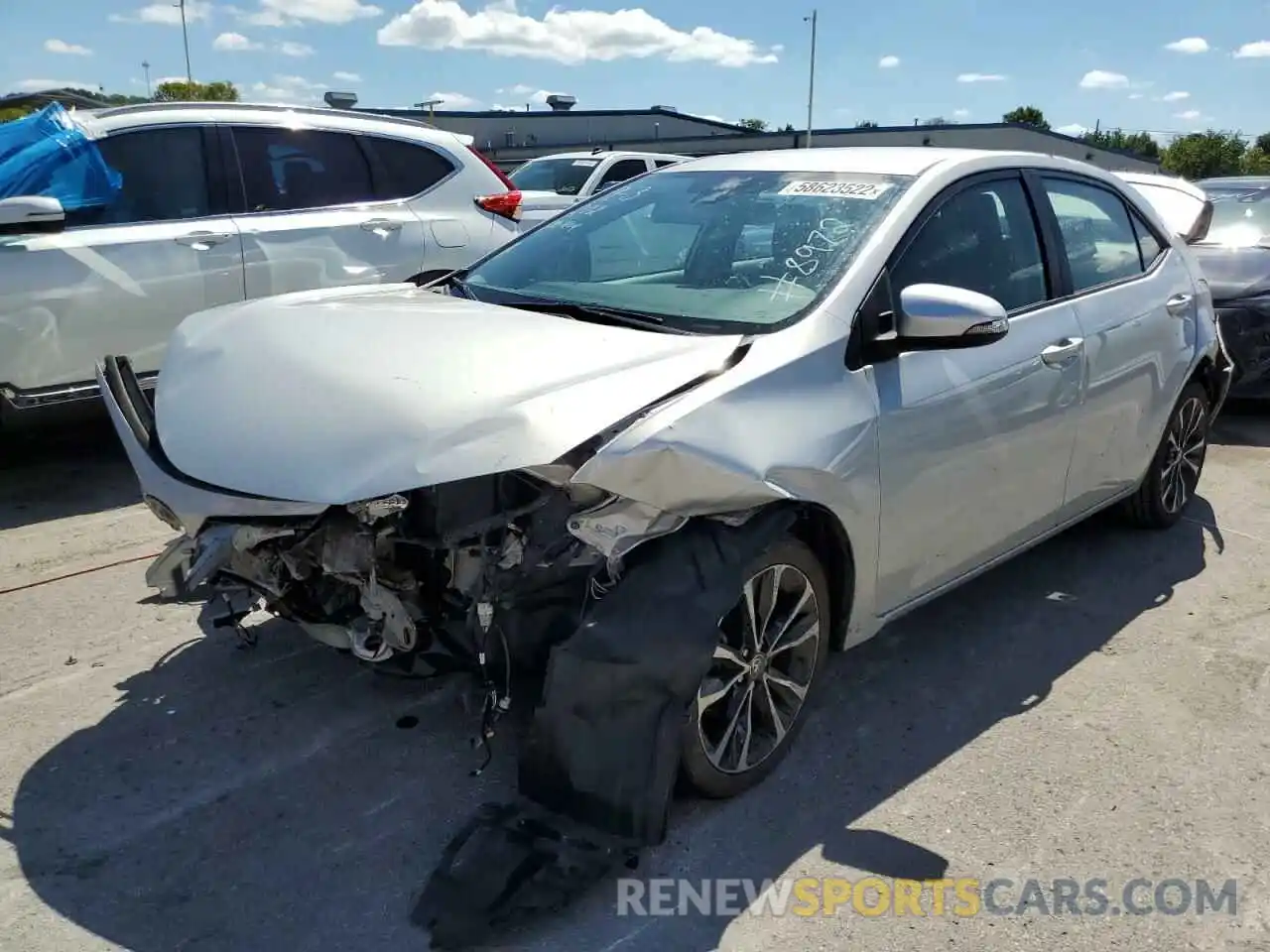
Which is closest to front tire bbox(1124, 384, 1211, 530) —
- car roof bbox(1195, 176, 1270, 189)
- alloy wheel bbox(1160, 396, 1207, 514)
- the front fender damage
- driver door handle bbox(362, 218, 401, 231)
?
alloy wheel bbox(1160, 396, 1207, 514)

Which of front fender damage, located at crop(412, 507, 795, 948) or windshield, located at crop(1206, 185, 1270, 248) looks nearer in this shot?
front fender damage, located at crop(412, 507, 795, 948)

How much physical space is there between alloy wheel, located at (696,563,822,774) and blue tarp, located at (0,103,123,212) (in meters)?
4.38

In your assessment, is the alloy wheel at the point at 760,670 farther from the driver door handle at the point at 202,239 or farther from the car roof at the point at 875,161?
the driver door handle at the point at 202,239

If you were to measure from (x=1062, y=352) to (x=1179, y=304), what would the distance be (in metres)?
1.30

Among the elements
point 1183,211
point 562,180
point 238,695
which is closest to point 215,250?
point 238,695

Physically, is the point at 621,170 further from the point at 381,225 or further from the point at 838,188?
the point at 838,188

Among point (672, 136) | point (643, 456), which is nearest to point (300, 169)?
point (643, 456)

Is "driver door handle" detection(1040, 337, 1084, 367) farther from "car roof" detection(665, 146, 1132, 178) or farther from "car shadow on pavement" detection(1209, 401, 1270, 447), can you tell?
"car shadow on pavement" detection(1209, 401, 1270, 447)

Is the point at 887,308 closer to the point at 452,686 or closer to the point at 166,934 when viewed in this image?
the point at 452,686

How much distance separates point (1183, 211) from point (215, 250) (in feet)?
17.9

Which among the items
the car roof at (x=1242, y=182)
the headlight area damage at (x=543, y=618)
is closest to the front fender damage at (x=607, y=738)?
the headlight area damage at (x=543, y=618)

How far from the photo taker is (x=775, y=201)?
379 cm

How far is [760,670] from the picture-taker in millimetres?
3125

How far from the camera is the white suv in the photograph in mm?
5383
